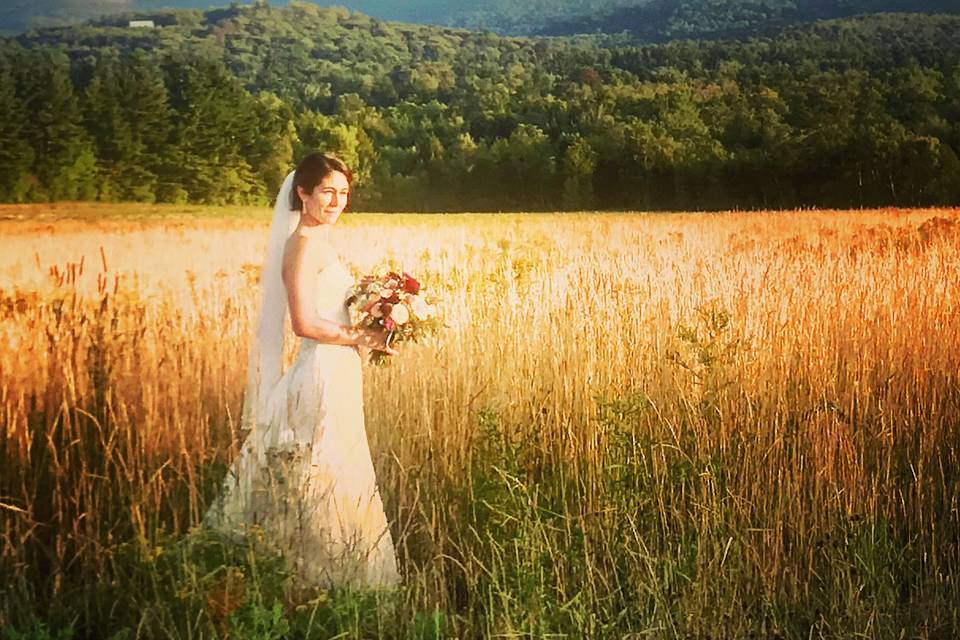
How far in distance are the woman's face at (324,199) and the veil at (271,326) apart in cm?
5

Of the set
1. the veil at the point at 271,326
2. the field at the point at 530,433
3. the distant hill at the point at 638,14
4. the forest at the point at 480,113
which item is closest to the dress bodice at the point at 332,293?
the veil at the point at 271,326

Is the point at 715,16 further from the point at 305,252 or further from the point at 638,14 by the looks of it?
the point at 305,252

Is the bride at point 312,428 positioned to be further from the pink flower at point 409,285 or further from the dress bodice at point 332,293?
the pink flower at point 409,285

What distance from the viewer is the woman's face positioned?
124 inches

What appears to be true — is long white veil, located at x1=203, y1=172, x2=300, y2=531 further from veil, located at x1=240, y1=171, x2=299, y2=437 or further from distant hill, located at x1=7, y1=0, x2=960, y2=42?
distant hill, located at x1=7, y1=0, x2=960, y2=42

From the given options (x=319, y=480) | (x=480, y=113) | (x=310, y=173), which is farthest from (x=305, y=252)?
(x=480, y=113)

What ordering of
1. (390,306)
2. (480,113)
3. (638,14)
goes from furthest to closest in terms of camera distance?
(638,14) → (480,113) → (390,306)

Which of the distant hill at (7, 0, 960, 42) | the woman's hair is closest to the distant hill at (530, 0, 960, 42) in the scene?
the distant hill at (7, 0, 960, 42)

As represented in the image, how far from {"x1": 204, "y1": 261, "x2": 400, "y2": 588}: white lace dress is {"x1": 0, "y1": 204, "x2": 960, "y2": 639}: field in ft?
0.35

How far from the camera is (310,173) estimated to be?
3.16 meters

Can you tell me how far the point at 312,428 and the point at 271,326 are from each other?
383mm

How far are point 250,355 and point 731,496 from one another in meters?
1.58

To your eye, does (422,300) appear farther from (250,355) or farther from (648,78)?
(648,78)

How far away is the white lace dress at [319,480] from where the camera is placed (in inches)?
119
